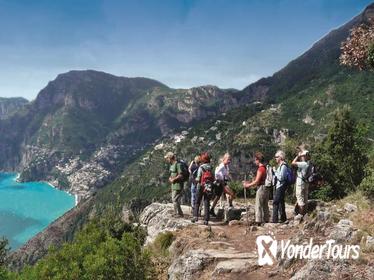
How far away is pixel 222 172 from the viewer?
19344 millimetres

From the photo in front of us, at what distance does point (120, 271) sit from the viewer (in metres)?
13.7

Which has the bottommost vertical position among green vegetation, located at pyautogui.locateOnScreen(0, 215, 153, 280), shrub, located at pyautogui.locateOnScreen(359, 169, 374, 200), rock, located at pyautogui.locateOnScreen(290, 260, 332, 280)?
green vegetation, located at pyautogui.locateOnScreen(0, 215, 153, 280)

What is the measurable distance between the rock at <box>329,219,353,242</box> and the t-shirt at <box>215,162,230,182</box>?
7303mm

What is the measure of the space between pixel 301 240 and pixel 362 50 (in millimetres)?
8372

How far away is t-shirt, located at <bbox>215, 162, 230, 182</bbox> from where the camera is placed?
63.1 ft

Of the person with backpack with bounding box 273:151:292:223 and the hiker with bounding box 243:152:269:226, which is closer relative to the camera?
the person with backpack with bounding box 273:151:292:223

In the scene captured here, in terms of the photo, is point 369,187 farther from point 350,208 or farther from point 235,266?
point 235,266

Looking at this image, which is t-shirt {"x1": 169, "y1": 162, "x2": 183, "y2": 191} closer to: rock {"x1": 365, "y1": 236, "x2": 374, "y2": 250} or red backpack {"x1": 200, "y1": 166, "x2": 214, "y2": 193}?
red backpack {"x1": 200, "y1": 166, "x2": 214, "y2": 193}

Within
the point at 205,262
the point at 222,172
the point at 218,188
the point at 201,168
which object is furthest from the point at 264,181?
the point at 205,262

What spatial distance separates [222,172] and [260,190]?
6.85ft

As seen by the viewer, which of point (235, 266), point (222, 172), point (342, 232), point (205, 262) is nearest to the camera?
point (342, 232)

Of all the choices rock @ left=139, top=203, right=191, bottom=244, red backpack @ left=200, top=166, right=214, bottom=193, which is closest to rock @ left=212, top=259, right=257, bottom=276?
red backpack @ left=200, top=166, right=214, bottom=193

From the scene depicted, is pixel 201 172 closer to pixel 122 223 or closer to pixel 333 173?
pixel 122 223

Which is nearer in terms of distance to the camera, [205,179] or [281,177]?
[281,177]
